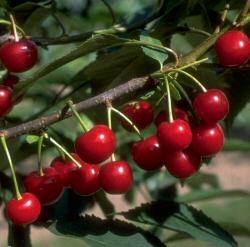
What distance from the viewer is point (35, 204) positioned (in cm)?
159

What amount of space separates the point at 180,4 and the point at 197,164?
359mm

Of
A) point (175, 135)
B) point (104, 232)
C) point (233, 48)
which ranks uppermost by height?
point (233, 48)

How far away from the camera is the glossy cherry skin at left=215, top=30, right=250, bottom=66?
4.73 feet

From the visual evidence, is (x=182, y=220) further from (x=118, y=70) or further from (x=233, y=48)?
(x=233, y=48)

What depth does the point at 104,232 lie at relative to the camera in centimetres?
170

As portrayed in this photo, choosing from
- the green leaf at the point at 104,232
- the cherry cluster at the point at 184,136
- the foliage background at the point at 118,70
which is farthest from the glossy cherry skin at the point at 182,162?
the green leaf at the point at 104,232

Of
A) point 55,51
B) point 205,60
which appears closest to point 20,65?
point 205,60

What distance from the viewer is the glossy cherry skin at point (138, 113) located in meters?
1.56

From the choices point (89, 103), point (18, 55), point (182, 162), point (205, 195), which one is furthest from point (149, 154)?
point (205, 195)

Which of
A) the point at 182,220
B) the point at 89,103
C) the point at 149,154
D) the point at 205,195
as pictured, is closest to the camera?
the point at 89,103

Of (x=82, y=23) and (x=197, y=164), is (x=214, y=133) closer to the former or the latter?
(x=197, y=164)

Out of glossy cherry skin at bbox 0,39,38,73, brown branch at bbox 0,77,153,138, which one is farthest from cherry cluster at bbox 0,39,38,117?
brown branch at bbox 0,77,153,138

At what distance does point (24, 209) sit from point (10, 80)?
0.23 metres

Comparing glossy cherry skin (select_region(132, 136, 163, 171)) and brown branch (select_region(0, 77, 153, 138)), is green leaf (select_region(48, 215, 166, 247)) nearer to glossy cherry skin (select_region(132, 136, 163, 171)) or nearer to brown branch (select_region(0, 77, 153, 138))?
glossy cherry skin (select_region(132, 136, 163, 171))
